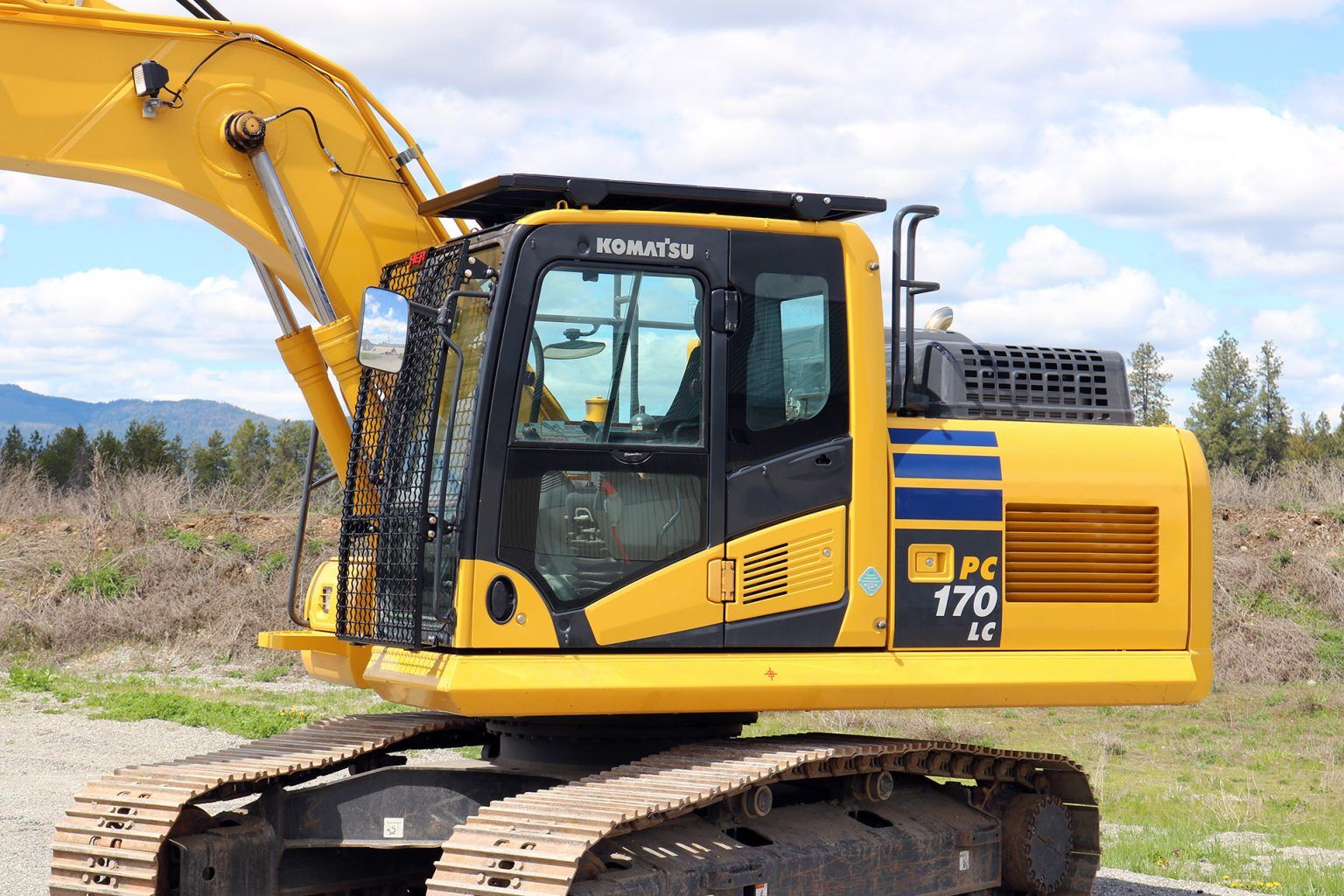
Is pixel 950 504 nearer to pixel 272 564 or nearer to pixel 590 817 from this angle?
pixel 590 817

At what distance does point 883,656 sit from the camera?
666 cm

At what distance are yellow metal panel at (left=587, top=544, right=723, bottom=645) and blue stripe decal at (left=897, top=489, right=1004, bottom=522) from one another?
3.16ft

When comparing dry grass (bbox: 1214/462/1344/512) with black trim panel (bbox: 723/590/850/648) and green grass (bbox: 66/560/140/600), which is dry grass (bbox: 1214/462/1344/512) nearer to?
green grass (bbox: 66/560/140/600)

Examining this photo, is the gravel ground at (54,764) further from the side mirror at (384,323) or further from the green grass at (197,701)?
the side mirror at (384,323)

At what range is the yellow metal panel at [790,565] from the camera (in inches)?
253

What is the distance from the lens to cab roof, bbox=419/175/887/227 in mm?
6504

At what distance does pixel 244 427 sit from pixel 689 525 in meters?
70.9

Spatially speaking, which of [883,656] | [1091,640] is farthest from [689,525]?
[1091,640]

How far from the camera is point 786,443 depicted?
652cm

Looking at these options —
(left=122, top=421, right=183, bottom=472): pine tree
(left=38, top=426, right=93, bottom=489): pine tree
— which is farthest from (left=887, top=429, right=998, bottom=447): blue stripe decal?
(left=122, top=421, right=183, bottom=472): pine tree

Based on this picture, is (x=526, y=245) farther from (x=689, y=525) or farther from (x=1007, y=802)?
(x=1007, y=802)

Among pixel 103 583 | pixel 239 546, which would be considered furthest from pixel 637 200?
pixel 239 546

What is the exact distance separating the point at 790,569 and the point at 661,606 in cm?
62

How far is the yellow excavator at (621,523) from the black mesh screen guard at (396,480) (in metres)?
0.02
